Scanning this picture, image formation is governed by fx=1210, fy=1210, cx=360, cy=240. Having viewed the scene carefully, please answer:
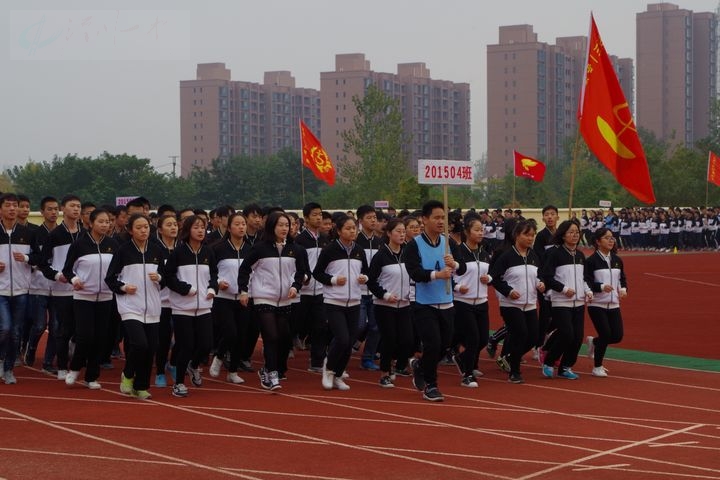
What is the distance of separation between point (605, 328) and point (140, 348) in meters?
4.81

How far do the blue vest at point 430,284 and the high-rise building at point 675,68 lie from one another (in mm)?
147216

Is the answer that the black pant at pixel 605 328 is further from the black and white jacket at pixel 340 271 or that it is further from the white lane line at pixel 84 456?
the white lane line at pixel 84 456

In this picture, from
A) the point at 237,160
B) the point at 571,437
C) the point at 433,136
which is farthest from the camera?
the point at 433,136

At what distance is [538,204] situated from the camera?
6869 centimetres

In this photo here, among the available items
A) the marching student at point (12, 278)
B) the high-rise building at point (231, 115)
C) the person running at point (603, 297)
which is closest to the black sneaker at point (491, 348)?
the person running at point (603, 297)

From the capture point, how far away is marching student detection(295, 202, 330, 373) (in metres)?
12.8

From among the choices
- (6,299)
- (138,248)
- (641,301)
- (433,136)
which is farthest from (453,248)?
(433,136)

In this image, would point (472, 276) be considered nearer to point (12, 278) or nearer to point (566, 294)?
point (566, 294)

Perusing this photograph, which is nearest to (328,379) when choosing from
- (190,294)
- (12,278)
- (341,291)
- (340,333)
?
(340,333)

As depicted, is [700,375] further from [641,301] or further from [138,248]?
[641,301]

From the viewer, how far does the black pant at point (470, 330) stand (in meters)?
11.6

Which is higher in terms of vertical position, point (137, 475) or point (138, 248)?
point (138, 248)

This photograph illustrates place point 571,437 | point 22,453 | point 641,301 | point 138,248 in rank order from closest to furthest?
point 22,453
point 571,437
point 138,248
point 641,301

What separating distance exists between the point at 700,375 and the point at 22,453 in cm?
739
